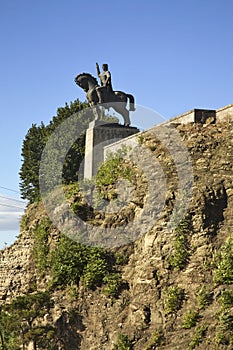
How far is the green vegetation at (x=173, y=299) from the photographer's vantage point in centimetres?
1930

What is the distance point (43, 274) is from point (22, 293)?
1536mm

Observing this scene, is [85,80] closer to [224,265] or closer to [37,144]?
[37,144]

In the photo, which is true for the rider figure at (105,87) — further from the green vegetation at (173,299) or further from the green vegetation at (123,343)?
the green vegetation at (123,343)

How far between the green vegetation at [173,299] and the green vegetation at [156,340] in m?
0.67

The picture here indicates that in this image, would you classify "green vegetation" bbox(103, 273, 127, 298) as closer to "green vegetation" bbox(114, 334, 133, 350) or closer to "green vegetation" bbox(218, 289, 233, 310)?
"green vegetation" bbox(114, 334, 133, 350)

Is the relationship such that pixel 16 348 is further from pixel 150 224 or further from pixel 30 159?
pixel 30 159

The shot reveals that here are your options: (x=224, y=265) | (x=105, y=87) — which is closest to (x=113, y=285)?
(x=224, y=265)

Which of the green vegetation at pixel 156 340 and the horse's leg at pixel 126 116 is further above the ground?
the horse's leg at pixel 126 116

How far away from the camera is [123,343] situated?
1942 cm

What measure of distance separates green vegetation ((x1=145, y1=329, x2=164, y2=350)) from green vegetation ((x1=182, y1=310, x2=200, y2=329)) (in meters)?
0.69

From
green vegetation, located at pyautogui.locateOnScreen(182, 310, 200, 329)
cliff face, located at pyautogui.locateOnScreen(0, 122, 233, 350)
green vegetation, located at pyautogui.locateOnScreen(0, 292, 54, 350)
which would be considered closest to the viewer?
green vegetation, located at pyautogui.locateOnScreen(182, 310, 200, 329)

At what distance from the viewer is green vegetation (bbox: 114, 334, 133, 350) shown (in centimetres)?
1933

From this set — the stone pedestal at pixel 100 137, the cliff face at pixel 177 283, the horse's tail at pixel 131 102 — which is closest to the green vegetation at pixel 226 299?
the cliff face at pixel 177 283

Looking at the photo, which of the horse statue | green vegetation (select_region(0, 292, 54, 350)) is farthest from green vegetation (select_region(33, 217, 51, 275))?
the horse statue
